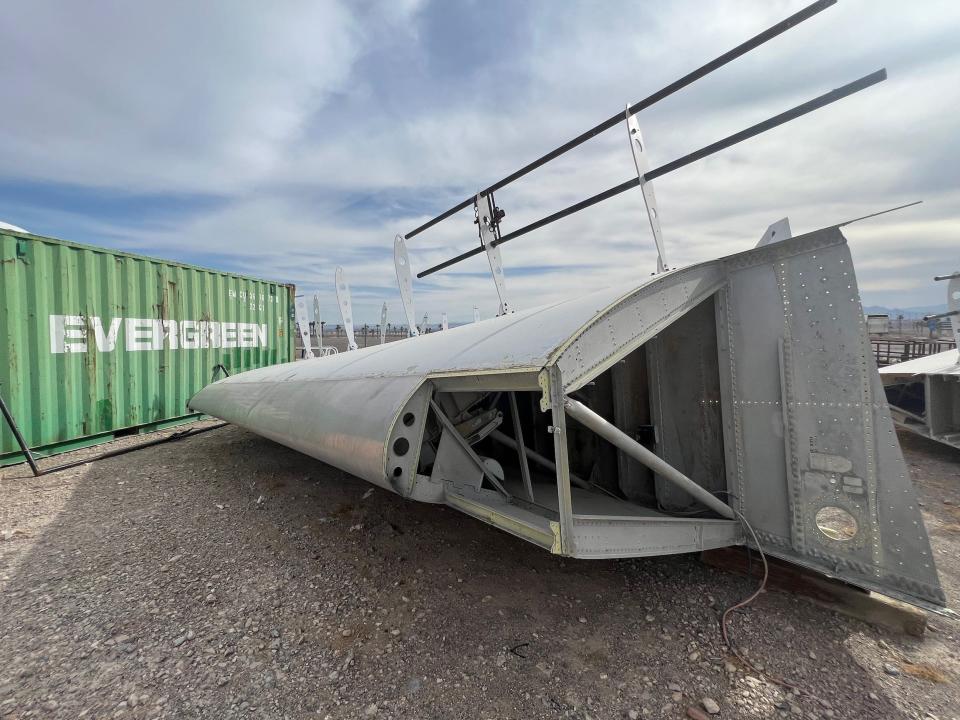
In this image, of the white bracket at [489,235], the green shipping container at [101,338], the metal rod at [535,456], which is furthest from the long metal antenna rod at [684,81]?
the green shipping container at [101,338]

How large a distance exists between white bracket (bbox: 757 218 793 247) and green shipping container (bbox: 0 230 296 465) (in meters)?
8.94

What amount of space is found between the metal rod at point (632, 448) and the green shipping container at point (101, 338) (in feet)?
25.8

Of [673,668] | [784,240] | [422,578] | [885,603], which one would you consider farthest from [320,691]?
[784,240]

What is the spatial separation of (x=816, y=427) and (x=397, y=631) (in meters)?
2.89

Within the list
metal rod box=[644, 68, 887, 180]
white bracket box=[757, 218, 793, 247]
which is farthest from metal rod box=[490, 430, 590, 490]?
metal rod box=[644, 68, 887, 180]

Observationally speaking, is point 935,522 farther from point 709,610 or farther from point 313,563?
point 313,563

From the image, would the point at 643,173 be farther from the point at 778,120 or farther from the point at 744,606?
the point at 744,606

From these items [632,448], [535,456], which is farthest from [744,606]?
[535,456]

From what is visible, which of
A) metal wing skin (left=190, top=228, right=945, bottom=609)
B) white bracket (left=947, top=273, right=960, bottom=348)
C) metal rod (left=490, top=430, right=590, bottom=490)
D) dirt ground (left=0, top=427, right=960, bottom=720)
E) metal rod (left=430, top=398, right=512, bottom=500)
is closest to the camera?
dirt ground (left=0, top=427, right=960, bottom=720)

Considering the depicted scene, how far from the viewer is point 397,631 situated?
2750mm

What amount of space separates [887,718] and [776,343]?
1.97 meters

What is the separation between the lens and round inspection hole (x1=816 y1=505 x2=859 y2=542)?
104 inches

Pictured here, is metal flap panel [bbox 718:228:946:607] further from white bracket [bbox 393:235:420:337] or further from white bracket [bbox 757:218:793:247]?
white bracket [bbox 393:235:420:337]

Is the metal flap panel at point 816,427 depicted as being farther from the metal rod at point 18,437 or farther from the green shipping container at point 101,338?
the green shipping container at point 101,338
